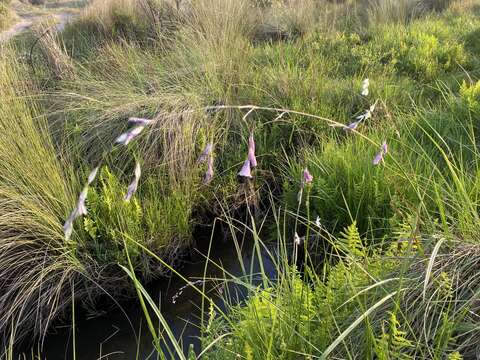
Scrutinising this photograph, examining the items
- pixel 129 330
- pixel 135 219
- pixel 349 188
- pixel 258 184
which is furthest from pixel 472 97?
pixel 129 330

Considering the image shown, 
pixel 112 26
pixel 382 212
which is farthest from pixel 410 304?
pixel 112 26

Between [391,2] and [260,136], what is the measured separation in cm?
438

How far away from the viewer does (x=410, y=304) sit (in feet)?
5.24

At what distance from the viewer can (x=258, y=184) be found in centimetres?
360

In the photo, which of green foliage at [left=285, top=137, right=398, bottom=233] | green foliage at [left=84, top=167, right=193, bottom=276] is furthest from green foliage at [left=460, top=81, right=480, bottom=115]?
green foliage at [left=84, top=167, right=193, bottom=276]

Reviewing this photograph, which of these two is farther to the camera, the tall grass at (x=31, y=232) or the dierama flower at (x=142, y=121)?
the tall grass at (x=31, y=232)

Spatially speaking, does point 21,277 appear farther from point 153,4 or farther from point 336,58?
point 153,4

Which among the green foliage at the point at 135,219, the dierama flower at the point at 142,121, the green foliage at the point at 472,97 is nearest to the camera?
the dierama flower at the point at 142,121

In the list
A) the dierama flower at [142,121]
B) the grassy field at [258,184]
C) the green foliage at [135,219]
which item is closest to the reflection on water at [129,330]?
the grassy field at [258,184]

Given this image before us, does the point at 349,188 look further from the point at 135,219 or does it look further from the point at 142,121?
the point at 142,121

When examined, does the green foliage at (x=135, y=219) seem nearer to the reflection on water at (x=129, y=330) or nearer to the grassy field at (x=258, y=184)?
the grassy field at (x=258, y=184)

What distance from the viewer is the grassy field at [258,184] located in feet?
5.29

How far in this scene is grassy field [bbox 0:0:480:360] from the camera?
161 cm

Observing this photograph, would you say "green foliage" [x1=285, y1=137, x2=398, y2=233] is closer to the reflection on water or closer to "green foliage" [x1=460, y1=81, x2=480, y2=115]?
the reflection on water
